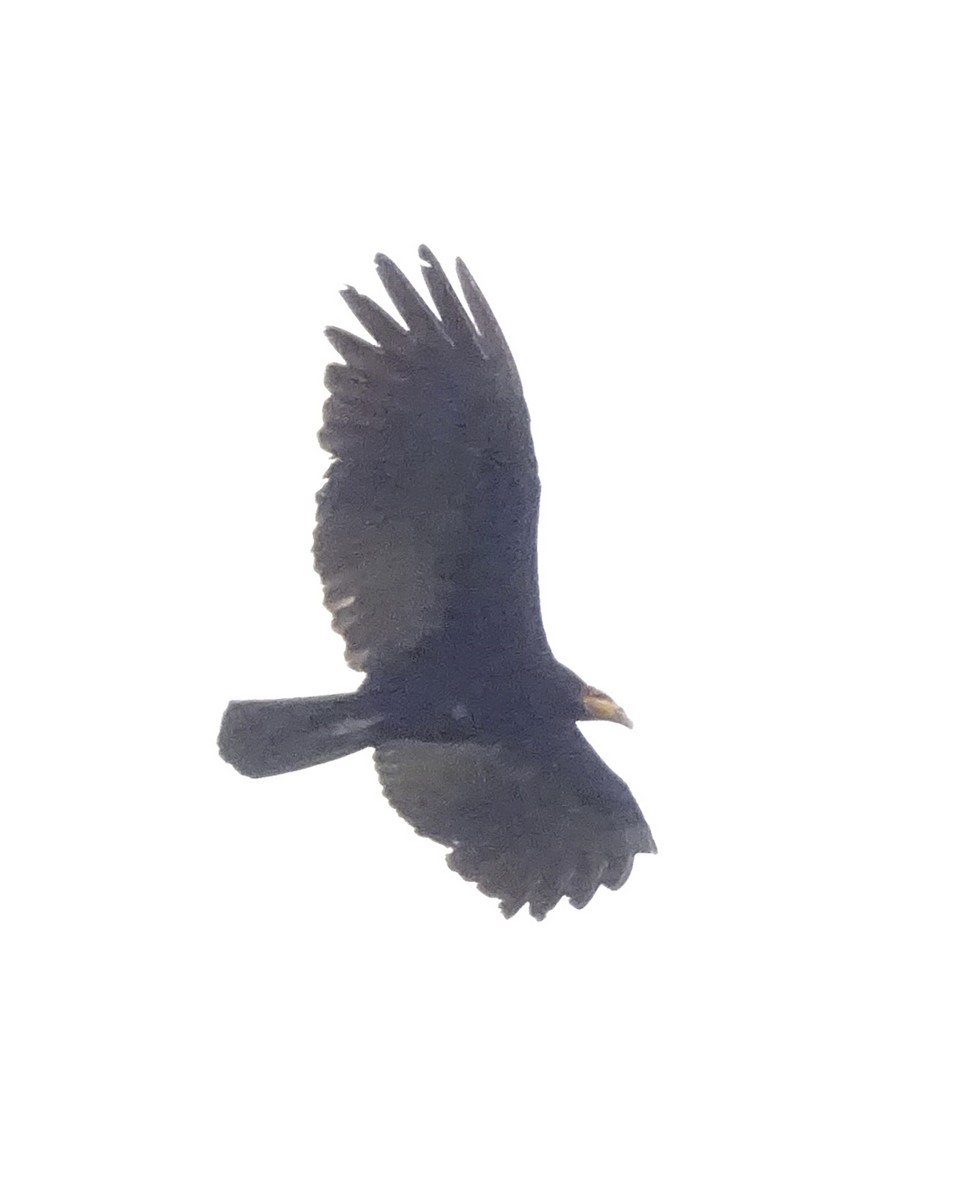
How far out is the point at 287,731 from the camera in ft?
43.0

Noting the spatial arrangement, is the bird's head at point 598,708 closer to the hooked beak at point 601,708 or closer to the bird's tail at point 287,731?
the hooked beak at point 601,708

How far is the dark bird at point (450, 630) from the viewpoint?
12.5m

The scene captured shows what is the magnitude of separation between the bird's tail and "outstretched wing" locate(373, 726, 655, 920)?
1.62 feet

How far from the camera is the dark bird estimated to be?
12.5 metres

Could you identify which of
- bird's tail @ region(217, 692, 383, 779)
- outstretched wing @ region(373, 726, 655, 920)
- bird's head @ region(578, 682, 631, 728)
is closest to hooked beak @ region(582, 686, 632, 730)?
bird's head @ region(578, 682, 631, 728)

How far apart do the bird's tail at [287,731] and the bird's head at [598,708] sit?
1.26 meters

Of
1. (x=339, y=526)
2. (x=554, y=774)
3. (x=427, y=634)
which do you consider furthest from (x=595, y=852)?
(x=339, y=526)

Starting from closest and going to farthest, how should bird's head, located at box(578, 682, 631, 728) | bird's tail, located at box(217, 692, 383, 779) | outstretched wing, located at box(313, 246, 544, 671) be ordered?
1. outstretched wing, located at box(313, 246, 544, 671)
2. bird's tail, located at box(217, 692, 383, 779)
3. bird's head, located at box(578, 682, 631, 728)

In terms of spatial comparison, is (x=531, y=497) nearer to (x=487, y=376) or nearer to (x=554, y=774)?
(x=487, y=376)

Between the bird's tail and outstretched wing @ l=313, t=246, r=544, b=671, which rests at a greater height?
outstretched wing @ l=313, t=246, r=544, b=671

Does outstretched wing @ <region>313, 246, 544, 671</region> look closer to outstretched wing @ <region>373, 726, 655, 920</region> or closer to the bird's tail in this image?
the bird's tail

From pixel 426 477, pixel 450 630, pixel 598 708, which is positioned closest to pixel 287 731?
pixel 450 630

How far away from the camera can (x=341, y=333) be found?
12.5 meters

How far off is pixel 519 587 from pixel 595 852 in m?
1.77
